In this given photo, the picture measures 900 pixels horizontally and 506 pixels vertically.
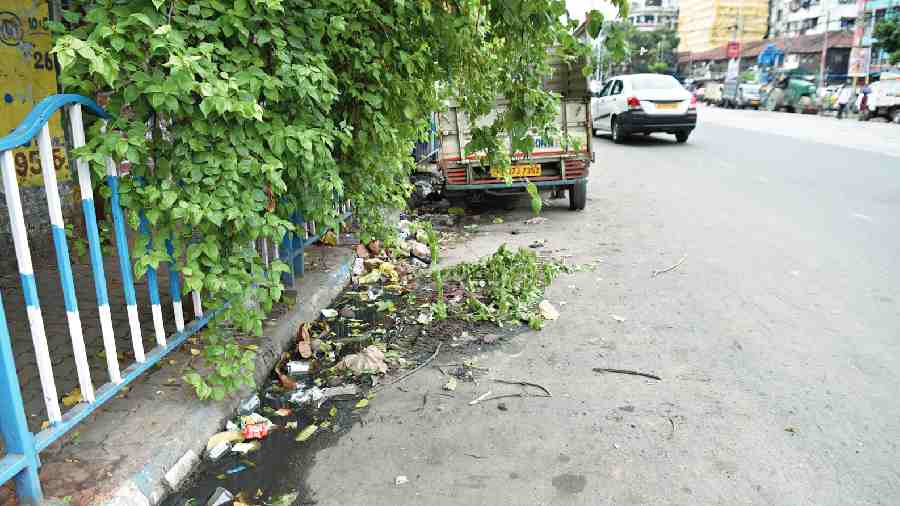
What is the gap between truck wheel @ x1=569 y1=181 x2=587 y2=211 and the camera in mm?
8977

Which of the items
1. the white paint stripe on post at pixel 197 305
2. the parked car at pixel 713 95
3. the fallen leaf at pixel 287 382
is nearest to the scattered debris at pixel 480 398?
the fallen leaf at pixel 287 382

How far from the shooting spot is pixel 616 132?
688 inches

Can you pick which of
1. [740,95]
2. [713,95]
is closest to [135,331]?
[740,95]

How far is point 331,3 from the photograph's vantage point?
3.40 m

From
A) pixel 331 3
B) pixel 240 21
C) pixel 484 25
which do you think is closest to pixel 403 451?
pixel 240 21

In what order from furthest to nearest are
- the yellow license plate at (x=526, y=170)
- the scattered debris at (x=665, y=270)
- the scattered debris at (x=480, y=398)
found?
the yellow license plate at (x=526, y=170) < the scattered debris at (x=665, y=270) < the scattered debris at (x=480, y=398)

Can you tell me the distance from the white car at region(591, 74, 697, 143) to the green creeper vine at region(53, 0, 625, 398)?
1278cm

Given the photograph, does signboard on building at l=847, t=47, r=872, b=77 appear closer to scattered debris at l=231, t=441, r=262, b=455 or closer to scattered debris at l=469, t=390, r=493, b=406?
scattered debris at l=469, t=390, r=493, b=406

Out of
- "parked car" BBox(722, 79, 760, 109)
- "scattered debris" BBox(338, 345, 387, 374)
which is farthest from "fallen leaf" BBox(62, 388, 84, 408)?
"parked car" BBox(722, 79, 760, 109)

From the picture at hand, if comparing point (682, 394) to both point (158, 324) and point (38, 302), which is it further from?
point (38, 302)

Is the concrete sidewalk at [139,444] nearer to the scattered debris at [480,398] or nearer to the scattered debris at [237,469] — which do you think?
the scattered debris at [237,469]

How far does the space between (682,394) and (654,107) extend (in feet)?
45.4

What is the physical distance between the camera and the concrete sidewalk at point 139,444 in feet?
8.25

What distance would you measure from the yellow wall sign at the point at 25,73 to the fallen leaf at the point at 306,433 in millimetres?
3588
